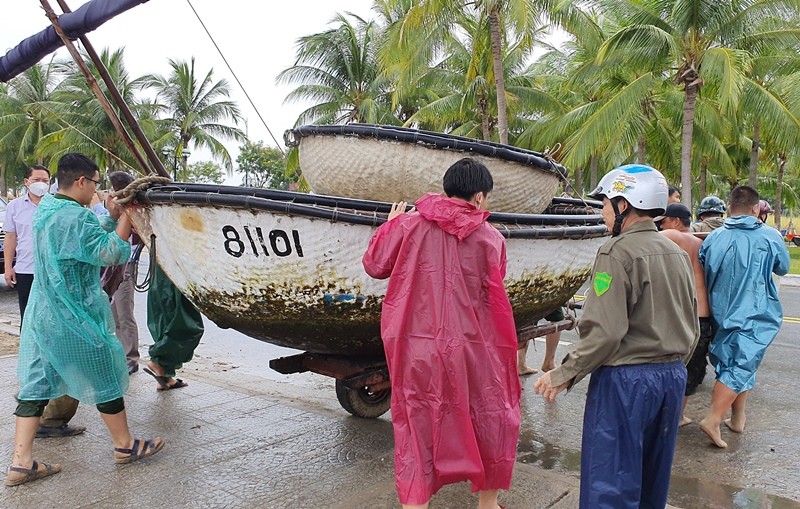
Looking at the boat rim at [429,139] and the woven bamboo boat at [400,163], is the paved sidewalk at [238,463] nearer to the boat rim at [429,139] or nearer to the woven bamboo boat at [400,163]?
the woven bamboo boat at [400,163]

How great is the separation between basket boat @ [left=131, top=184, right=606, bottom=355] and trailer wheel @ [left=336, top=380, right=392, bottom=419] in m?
0.73

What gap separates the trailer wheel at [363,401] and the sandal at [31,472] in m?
1.64

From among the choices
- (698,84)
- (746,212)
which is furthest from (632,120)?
(746,212)

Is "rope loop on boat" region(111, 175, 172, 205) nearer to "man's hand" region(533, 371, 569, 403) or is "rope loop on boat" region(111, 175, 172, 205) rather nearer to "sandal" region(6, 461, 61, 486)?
"sandal" region(6, 461, 61, 486)

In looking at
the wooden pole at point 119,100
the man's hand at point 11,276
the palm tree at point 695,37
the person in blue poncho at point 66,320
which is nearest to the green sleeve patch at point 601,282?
the person in blue poncho at point 66,320

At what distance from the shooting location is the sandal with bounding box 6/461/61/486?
10.9 ft

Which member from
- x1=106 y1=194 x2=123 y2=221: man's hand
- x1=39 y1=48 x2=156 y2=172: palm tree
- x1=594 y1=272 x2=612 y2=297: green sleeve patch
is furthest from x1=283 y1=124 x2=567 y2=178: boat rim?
x1=39 y1=48 x2=156 y2=172: palm tree

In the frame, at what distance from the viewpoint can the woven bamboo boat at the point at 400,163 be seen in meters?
3.67

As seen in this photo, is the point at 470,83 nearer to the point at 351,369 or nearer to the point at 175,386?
→ the point at 175,386

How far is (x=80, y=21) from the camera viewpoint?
3.82m

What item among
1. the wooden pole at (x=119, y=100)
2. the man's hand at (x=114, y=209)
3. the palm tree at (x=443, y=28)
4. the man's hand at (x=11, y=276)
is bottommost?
the man's hand at (x=11, y=276)

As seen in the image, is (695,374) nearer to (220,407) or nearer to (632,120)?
(220,407)

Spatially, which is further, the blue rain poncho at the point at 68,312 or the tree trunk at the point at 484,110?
the tree trunk at the point at 484,110

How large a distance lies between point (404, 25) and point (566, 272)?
40.6 feet
